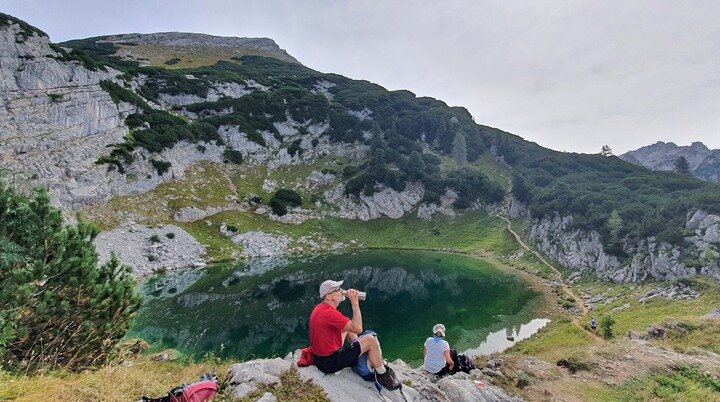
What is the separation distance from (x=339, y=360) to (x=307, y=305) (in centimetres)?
2940

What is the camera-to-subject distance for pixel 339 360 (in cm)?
764

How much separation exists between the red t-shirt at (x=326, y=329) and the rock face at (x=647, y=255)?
43704 mm

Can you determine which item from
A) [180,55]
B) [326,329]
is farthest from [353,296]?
[180,55]

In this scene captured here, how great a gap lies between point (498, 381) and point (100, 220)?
64.8 meters

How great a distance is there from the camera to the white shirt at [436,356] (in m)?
11.8

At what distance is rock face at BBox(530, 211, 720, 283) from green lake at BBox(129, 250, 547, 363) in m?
10.4

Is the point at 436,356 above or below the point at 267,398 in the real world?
below

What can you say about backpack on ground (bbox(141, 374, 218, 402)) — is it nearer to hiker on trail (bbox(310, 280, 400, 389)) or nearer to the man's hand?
Answer: hiker on trail (bbox(310, 280, 400, 389))

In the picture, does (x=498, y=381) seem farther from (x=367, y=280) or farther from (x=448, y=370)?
(x=367, y=280)

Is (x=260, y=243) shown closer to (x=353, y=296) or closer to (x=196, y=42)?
(x=353, y=296)

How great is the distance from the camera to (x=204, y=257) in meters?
59.6

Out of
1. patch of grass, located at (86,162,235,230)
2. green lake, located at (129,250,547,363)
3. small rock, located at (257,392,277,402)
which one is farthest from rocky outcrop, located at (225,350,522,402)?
patch of grass, located at (86,162,235,230)

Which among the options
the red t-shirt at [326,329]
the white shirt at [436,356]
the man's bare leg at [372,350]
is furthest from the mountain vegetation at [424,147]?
the red t-shirt at [326,329]

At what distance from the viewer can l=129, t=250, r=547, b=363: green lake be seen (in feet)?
88.5
